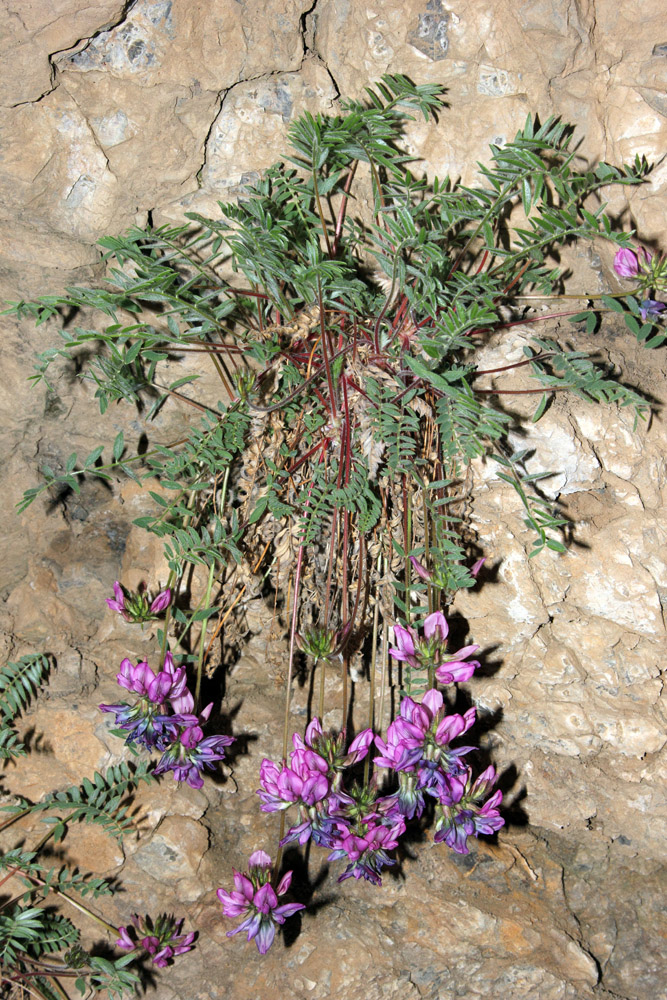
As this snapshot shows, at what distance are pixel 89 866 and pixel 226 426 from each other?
140cm

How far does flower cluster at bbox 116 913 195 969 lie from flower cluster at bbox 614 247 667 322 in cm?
213

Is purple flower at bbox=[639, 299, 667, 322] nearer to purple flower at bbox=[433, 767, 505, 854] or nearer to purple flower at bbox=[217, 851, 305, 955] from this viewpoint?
purple flower at bbox=[433, 767, 505, 854]

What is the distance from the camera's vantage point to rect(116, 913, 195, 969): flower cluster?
1880 mm

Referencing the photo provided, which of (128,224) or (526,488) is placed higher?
(128,224)

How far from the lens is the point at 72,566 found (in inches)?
97.1

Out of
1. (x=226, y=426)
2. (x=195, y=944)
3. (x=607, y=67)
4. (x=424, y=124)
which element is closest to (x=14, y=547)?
(x=226, y=426)

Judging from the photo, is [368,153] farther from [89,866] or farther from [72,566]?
[89,866]

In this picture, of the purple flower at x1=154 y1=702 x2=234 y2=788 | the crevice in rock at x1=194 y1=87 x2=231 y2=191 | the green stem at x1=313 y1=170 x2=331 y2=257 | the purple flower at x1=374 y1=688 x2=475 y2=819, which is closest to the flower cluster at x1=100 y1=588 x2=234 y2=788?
the purple flower at x1=154 y1=702 x2=234 y2=788

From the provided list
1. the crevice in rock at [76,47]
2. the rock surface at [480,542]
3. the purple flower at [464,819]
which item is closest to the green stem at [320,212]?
the rock surface at [480,542]

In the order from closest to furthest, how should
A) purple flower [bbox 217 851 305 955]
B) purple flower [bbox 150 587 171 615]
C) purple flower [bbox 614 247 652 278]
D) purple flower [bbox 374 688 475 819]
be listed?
purple flower [bbox 374 688 475 819], purple flower [bbox 217 851 305 955], purple flower [bbox 614 247 652 278], purple flower [bbox 150 587 171 615]

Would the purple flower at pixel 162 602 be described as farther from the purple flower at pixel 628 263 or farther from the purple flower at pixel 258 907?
the purple flower at pixel 628 263

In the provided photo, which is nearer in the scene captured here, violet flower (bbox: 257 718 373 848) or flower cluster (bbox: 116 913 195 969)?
violet flower (bbox: 257 718 373 848)

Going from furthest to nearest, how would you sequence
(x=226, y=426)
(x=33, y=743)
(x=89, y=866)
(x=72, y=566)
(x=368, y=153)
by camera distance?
A: (x=72, y=566)
(x=33, y=743)
(x=89, y=866)
(x=226, y=426)
(x=368, y=153)

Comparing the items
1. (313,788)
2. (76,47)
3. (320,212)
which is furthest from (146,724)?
(76,47)
